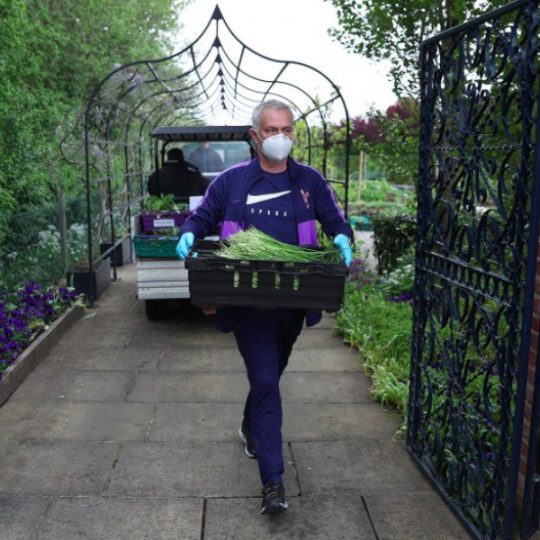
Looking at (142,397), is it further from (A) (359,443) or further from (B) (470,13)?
(B) (470,13)

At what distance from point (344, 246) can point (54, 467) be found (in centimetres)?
217

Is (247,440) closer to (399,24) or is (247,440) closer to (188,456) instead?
(188,456)

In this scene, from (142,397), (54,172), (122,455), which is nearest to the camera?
(122,455)

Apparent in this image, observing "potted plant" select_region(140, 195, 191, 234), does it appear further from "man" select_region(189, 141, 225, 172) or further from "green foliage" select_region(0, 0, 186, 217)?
"man" select_region(189, 141, 225, 172)

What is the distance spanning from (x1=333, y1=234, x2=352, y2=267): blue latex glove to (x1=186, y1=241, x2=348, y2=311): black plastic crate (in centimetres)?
29

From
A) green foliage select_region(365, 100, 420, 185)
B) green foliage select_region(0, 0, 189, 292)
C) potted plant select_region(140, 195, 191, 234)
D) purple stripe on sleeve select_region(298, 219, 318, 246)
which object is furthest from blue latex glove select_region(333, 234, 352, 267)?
green foliage select_region(0, 0, 189, 292)

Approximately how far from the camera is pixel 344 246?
3.57 m

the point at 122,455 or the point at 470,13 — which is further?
the point at 470,13

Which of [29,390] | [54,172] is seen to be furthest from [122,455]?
[54,172]

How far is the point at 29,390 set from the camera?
5184 millimetres

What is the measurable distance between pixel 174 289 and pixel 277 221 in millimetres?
3573

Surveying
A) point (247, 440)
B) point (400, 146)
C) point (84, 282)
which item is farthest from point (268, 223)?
point (84, 282)

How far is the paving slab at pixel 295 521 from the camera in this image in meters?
3.21

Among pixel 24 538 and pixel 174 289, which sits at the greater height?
pixel 174 289
